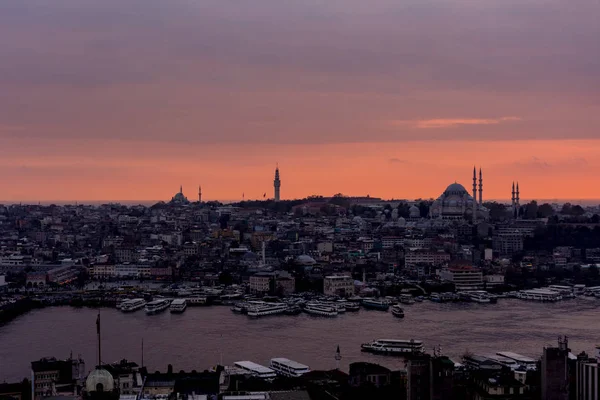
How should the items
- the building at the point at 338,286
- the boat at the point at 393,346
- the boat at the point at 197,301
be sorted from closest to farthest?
the boat at the point at 393,346 → the boat at the point at 197,301 → the building at the point at 338,286

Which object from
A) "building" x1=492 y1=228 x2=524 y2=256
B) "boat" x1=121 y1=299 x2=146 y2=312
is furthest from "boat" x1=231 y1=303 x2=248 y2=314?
"building" x1=492 y1=228 x2=524 y2=256

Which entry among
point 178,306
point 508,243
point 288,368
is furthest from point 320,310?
point 508,243

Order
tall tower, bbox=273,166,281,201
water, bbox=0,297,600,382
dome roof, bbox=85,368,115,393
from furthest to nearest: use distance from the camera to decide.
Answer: tall tower, bbox=273,166,281,201, water, bbox=0,297,600,382, dome roof, bbox=85,368,115,393

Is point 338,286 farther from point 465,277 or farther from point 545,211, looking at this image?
point 545,211

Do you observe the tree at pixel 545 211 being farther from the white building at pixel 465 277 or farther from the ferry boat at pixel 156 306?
the ferry boat at pixel 156 306

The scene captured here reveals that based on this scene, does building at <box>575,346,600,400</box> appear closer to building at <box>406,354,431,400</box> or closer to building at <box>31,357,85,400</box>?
building at <box>406,354,431,400</box>

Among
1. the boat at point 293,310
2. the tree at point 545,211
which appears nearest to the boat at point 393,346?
the boat at point 293,310
